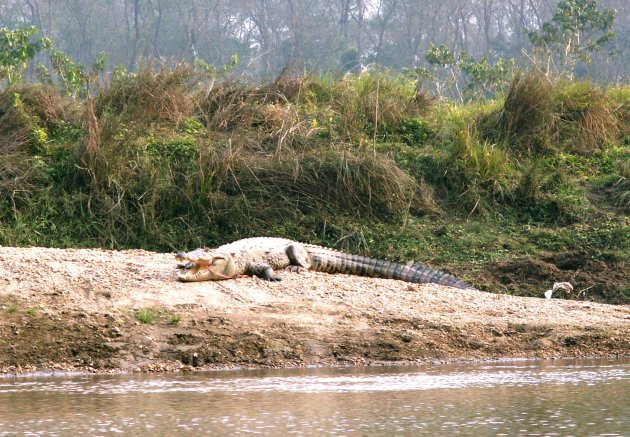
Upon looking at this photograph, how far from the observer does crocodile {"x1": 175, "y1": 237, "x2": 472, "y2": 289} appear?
737cm

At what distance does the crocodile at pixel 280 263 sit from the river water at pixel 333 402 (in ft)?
5.24

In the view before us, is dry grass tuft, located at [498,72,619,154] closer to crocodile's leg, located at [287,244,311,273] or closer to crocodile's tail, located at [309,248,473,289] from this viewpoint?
crocodile's tail, located at [309,248,473,289]

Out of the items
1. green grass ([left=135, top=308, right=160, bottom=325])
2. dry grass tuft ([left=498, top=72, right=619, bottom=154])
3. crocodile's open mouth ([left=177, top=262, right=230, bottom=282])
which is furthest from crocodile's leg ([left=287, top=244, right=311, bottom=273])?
dry grass tuft ([left=498, top=72, right=619, bottom=154])

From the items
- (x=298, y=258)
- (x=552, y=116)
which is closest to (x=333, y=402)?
(x=298, y=258)

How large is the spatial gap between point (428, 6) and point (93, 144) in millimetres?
34173

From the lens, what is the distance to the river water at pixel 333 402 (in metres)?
4.34

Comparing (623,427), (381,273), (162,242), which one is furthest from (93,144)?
(623,427)

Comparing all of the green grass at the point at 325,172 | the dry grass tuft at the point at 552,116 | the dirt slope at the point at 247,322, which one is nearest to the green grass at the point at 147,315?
Answer: the dirt slope at the point at 247,322

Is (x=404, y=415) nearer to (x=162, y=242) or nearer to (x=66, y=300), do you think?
(x=66, y=300)

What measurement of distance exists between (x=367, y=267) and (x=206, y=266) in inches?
67.4

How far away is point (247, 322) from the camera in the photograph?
6.48 meters

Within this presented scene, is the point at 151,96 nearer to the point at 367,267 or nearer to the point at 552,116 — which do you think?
the point at 367,267

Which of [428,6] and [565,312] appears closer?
[565,312]

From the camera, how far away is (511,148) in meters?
11.6
